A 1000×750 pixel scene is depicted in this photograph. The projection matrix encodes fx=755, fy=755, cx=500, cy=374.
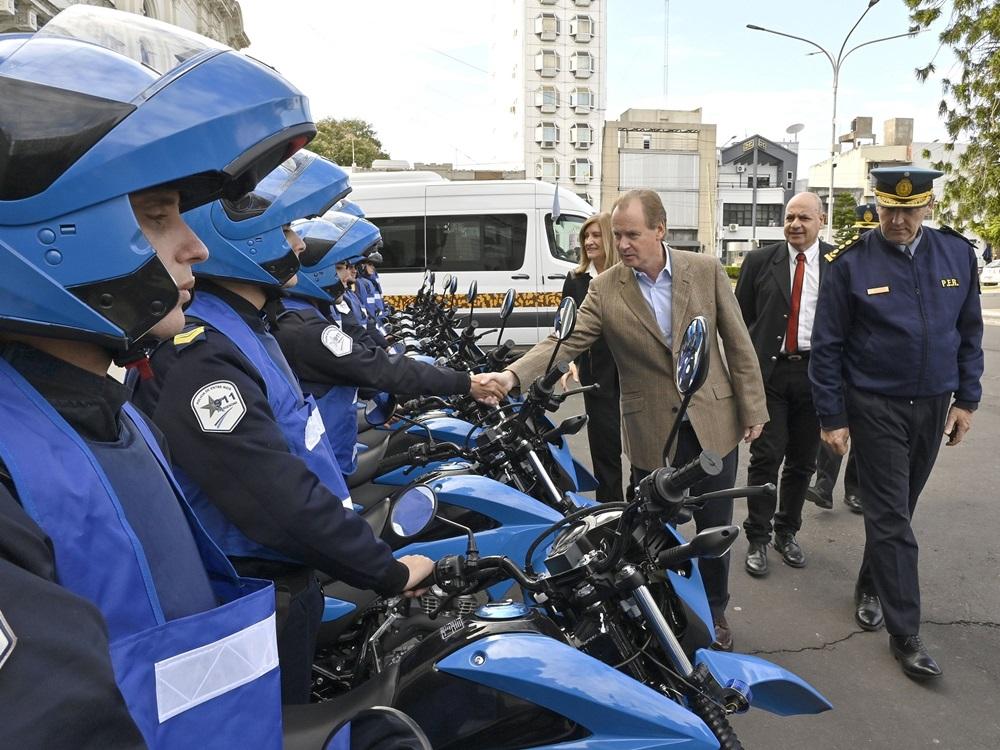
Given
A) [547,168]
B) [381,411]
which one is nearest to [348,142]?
[547,168]

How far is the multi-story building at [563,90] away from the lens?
58.9 meters

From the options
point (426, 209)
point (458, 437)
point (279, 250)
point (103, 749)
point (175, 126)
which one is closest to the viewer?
point (103, 749)

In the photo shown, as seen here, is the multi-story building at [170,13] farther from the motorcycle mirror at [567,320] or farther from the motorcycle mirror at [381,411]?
the motorcycle mirror at [381,411]

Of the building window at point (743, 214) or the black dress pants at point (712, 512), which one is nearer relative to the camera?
the black dress pants at point (712, 512)

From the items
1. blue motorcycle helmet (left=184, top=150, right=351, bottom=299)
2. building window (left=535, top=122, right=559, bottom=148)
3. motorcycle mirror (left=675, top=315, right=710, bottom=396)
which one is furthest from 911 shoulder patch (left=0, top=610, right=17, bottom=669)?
building window (left=535, top=122, right=559, bottom=148)

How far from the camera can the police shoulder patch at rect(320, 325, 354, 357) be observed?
9.96ft

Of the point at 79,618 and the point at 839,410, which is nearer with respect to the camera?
the point at 79,618

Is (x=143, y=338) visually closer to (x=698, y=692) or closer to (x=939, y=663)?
(x=698, y=692)

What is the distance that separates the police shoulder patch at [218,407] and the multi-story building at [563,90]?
58.6 m

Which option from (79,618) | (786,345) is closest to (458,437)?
(786,345)

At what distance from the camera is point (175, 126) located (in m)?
1.09

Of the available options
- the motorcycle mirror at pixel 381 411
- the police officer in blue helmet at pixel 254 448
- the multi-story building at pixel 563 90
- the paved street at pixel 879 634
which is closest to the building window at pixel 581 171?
the multi-story building at pixel 563 90

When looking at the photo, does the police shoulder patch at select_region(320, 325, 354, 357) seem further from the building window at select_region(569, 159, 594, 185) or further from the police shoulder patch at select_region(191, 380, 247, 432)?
the building window at select_region(569, 159, 594, 185)

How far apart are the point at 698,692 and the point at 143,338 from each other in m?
1.33
